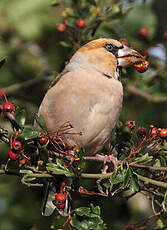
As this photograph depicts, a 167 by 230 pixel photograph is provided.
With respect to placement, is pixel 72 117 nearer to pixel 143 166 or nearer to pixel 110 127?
pixel 110 127

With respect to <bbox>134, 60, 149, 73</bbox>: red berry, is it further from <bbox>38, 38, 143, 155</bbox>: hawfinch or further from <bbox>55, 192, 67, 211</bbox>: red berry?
<bbox>55, 192, 67, 211</bbox>: red berry

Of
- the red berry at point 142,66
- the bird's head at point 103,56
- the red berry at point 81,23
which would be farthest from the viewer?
the red berry at point 81,23

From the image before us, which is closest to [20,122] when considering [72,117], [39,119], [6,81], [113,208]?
[39,119]

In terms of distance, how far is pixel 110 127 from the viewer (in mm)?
3641

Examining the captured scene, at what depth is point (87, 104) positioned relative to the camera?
358 centimetres

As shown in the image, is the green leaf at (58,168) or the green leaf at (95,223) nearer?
the green leaf at (58,168)

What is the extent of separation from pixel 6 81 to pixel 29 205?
2017 mm

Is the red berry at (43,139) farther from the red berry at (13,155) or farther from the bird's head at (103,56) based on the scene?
the bird's head at (103,56)

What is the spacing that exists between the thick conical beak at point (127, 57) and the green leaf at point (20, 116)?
1352 millimetres

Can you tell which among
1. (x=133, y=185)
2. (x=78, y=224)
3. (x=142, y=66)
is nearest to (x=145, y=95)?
(x=142, y=66)

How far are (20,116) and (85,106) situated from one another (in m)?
0.83

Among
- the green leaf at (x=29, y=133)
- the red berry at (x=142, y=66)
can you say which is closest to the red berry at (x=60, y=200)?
the green leaf at (x=29, y=133)

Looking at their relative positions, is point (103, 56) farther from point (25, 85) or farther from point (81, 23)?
point (25, 85)

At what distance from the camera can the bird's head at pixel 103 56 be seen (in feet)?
13.2
